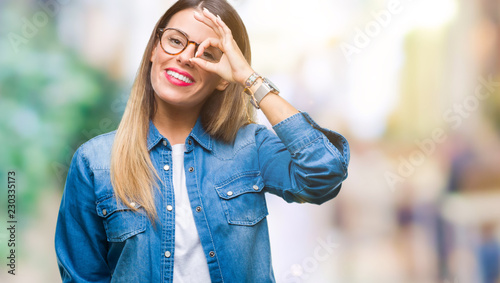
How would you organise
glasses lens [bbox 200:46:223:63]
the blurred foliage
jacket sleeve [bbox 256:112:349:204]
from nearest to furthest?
jacket sleeve [bbox 256:112:349:204]
glasses lens [bbox 200:46:223:63]
the blurred foliage

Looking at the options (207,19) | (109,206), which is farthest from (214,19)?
(109,206)

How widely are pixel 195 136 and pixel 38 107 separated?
1.05 m

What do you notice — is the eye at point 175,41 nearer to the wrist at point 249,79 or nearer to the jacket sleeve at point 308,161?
the wrist at point 249,79

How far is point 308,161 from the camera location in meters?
1.03

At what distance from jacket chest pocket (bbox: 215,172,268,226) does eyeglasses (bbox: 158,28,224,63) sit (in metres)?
0.30

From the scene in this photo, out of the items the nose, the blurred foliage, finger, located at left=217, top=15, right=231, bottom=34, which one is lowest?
the nose

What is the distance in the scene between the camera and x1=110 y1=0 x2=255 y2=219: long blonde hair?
1.08 meters

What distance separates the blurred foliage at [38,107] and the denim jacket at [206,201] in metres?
0.87

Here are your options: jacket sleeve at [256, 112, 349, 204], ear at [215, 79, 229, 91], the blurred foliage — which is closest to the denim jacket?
jacket sleeve at [256, 112, 349, 204]

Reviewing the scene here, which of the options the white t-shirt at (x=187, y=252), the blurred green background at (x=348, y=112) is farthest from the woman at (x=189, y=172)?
the blurred green background at (x=348, y=112)

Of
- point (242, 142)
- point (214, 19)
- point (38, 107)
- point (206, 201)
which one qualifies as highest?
point (38, 107)

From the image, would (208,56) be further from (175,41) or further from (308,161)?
(308,161)

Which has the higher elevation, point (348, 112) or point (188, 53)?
point (348, 112)

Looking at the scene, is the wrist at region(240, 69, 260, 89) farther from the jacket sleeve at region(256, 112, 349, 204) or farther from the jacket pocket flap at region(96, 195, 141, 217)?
the jacket pocket flap at region(96, 195, 141, 217)
